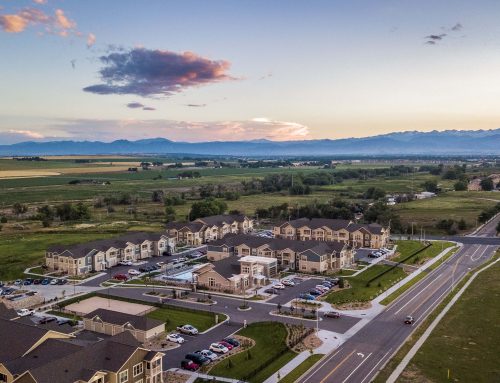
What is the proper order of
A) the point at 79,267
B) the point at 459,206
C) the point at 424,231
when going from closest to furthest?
the point at 79,267, the point at 424,231, the point at 459,206

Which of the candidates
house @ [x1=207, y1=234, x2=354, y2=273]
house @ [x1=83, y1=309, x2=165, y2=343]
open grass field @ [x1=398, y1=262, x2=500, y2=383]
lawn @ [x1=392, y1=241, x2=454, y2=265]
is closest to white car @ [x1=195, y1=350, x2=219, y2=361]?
house @ [x1=83, y1=309, x2=165, y2=343]

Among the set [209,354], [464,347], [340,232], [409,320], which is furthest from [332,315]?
[340,232]

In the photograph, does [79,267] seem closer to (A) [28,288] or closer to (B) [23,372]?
(A) [28,288]

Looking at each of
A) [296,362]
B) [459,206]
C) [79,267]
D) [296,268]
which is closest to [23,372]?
[296,362]

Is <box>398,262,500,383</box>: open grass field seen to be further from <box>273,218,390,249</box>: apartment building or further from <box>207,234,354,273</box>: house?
<box>273,218,390,249</box>: apartment building

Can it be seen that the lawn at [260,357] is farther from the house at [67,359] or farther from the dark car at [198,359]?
the house at [67,359]

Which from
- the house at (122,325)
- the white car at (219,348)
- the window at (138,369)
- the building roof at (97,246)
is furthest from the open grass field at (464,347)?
the building roof at (97,246)
